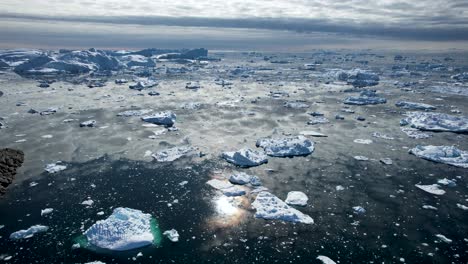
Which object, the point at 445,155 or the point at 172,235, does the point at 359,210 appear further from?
the point at 445,155

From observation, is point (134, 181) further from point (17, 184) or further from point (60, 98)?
point (60, 98)

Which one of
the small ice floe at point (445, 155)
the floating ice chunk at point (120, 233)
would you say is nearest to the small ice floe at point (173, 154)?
the floating ice chunk at point (120, 233)

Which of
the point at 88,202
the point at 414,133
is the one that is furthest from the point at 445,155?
the point at 88,202

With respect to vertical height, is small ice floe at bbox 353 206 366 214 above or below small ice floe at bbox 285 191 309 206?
above

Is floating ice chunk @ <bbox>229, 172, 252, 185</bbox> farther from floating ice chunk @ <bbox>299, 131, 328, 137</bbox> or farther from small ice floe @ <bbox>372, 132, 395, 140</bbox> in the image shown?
small ice floe @ <bbox>372, 132, 395, 140</bbox>

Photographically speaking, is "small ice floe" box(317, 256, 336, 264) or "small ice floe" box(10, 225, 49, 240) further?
"small ice floe" box(10, 225, 49, 240)

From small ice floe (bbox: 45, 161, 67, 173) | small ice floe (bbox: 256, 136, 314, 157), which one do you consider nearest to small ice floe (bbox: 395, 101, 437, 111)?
small ice floe (bbox: 256, 136, 314, 157)
